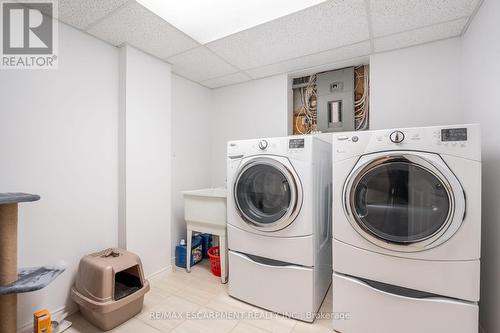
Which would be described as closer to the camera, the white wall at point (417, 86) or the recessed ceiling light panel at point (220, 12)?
the recessed ceiling light panel at point (220, 12)

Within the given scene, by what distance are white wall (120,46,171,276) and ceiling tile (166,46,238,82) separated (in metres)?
0.17

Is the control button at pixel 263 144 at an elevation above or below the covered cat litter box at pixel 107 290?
above

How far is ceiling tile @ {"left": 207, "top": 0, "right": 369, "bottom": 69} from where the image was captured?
1.62m

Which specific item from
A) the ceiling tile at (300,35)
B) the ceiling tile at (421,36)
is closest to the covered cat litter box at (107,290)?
the ceiling tile at (300,35)

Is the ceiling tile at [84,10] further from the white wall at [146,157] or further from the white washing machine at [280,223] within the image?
the white washing machine at [280,223]

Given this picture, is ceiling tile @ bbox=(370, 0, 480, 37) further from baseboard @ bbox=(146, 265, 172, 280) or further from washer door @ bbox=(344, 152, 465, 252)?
baseboard @ bbox=(146, 265, 172, 280)

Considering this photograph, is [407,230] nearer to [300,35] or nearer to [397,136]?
[397,136]

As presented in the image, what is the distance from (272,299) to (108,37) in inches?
99.1

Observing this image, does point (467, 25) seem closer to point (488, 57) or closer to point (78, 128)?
point (488, 57)

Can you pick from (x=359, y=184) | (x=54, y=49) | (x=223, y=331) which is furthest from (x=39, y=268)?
(x=359, y=184)

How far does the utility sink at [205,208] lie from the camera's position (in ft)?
7.18

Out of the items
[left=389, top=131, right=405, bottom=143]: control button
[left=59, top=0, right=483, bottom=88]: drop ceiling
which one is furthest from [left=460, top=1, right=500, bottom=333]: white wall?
[left=389, top=131, right=405, bottom=143]: control button

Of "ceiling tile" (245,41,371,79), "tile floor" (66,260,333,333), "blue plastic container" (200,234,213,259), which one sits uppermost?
"ceiling tile" (245,41,371,79)

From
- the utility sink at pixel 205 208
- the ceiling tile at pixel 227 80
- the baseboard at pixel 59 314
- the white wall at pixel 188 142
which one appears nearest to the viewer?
the baseboard at pixel 59 314
